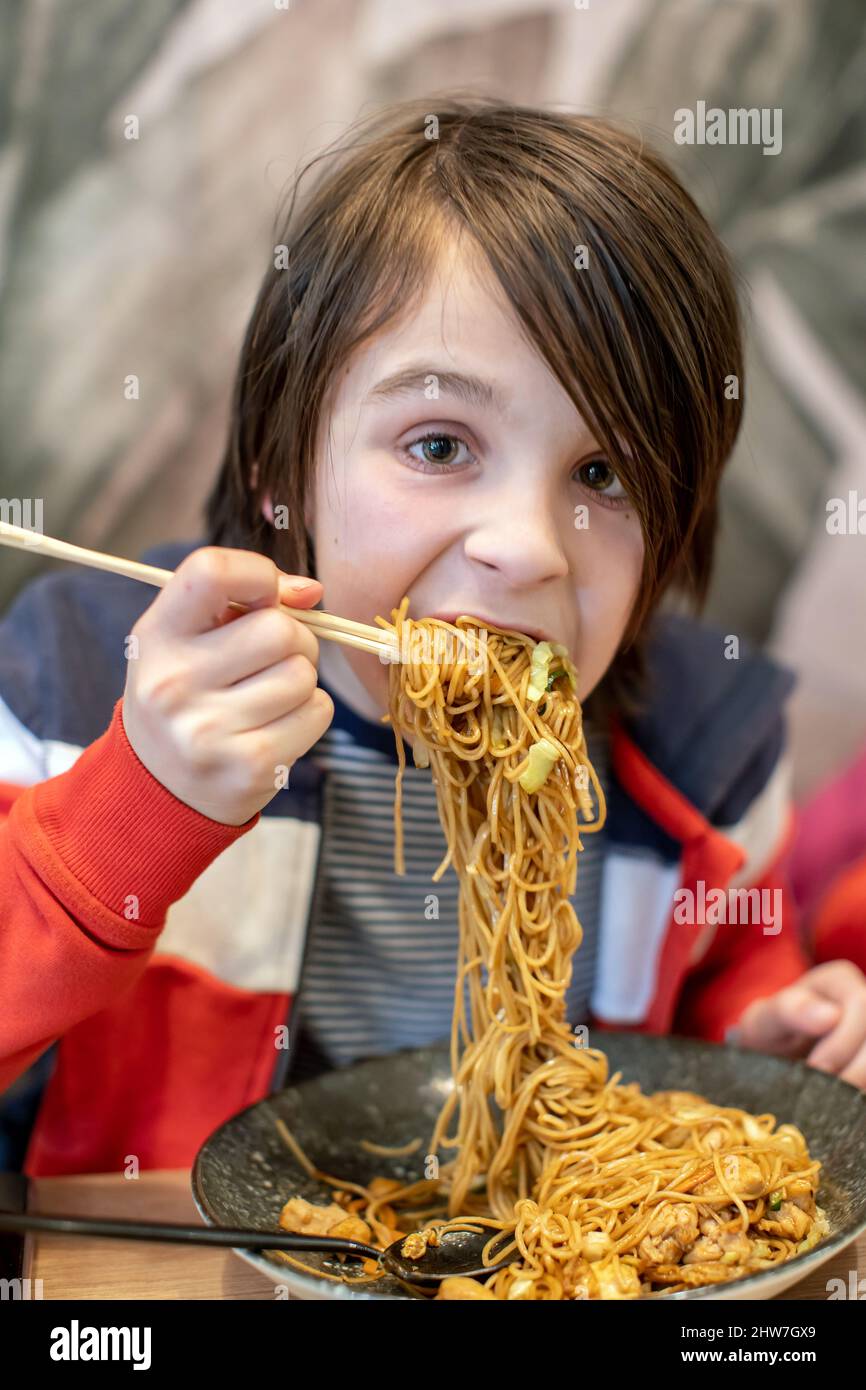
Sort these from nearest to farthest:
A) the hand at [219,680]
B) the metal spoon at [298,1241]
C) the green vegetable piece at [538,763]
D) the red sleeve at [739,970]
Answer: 1. the metal spoon at [298,1241]
2. the hand at [219,680]
3. the green vegetable piece at [538,763]
4. the red sleeve at [739,970]

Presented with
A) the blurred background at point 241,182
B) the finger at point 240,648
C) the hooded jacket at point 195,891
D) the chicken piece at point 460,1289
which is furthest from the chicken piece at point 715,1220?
the blurred background at point 241,182

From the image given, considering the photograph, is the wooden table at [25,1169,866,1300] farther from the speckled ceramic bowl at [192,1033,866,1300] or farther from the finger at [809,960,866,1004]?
the finger at [809,960,866,1004]

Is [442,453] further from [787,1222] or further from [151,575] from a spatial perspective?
Result: [787,1222]

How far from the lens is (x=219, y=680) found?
112 cm

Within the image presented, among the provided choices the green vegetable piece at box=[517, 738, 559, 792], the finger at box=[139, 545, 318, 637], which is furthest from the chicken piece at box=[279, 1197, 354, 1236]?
the finger at box=[139, 545, 318, 637]

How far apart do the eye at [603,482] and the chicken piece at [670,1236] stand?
78 centimetres

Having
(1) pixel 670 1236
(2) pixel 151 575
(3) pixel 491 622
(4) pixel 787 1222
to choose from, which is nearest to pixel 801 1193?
(4) pixel 787 1222

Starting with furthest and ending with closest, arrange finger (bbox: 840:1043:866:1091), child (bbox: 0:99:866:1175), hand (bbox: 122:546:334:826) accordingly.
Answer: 1. finger (bbox: 840:1043:866:1091)
2. child (bbox: 0:99:866:1175)
3. hand (bbox: 122:546:334:826)

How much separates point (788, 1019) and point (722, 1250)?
564 mm

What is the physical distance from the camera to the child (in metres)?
1.21

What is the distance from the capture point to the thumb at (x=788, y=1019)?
1.65 meters

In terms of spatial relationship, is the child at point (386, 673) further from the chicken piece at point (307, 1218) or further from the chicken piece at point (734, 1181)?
the chicken piece at point (734, 1181)

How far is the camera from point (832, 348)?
2.80m

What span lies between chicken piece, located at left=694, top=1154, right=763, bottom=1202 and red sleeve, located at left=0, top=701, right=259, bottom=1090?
2.02 feet
